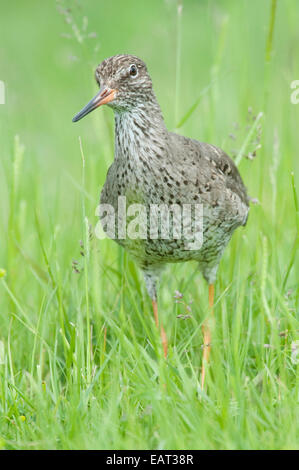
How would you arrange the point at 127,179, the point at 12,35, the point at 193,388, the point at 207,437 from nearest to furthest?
the point at 207,437 < the point at 193,388 < the point at 127,179 < the point at 12,35

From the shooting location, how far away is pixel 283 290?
4.47 meters

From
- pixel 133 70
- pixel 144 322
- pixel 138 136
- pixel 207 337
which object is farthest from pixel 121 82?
A: pixel 207 337

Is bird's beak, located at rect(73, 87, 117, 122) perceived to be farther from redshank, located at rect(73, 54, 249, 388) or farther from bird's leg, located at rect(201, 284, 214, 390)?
bird's leg, located at rect(201, 284, 214, 390)

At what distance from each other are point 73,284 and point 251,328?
1309 millimetres

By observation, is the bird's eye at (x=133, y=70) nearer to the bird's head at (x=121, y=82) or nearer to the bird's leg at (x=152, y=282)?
the bird's head at (x=121, y=82)

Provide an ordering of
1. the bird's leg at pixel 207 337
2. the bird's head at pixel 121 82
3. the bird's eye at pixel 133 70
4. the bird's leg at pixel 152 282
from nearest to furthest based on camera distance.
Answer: the bird's leg at pixel 207 337 → the bird's head at pixel 121 82 → the bird's eye at pixel 133 70 → the bird's leg at pixel 152 282

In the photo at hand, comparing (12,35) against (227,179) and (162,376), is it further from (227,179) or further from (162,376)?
(162,376)

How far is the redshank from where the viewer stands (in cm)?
418

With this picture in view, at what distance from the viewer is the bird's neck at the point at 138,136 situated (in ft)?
13.8

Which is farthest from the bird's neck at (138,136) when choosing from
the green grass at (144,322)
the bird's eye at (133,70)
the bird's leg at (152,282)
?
the bird's leg at (152,282)

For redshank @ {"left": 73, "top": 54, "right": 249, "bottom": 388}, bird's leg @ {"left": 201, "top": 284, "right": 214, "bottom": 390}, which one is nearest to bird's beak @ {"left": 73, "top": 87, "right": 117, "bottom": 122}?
redshank @ {"left": 73, "top": 54, "right": 249, "bottom": 388}

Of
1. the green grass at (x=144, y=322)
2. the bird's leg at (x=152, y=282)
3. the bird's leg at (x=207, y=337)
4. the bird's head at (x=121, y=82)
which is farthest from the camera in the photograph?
the bird's leg at (x=152, y=282)

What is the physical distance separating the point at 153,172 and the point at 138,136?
0.74 ft

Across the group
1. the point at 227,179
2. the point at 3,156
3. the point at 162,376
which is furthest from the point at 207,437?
the point at 3,156
